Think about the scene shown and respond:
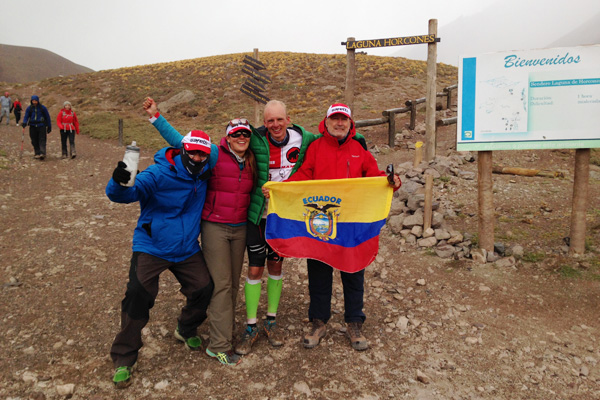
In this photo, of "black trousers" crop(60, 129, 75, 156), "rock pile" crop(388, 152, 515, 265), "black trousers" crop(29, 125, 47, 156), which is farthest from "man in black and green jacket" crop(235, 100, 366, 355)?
"black trousers" crop(60, 129, 75, 156)

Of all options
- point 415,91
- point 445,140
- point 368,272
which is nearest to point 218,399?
point 368,272

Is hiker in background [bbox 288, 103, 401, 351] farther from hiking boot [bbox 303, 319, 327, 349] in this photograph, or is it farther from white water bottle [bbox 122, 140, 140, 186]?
white water bottle [bbox 122, 140, 140, 186]

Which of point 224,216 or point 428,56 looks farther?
point 428,56

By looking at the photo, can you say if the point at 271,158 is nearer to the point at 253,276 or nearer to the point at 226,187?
the point at 226,187

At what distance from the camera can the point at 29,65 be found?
518ft

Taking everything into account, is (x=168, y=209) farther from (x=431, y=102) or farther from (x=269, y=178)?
(x=431, y=102)

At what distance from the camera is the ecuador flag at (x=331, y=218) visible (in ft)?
13.9

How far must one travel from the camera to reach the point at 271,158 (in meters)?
4.17

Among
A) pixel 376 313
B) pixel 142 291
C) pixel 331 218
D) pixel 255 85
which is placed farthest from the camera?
pixel 255 85

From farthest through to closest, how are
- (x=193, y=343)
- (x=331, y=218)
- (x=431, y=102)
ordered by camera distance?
(x=431, y=102) < (x=331, y=218) < (x=193, y=343)

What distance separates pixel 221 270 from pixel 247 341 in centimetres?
86

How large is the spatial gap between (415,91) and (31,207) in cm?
2844

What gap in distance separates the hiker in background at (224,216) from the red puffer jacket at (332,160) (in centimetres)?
61

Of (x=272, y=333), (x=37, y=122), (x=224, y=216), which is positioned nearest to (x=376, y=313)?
(x=272, y=333)
